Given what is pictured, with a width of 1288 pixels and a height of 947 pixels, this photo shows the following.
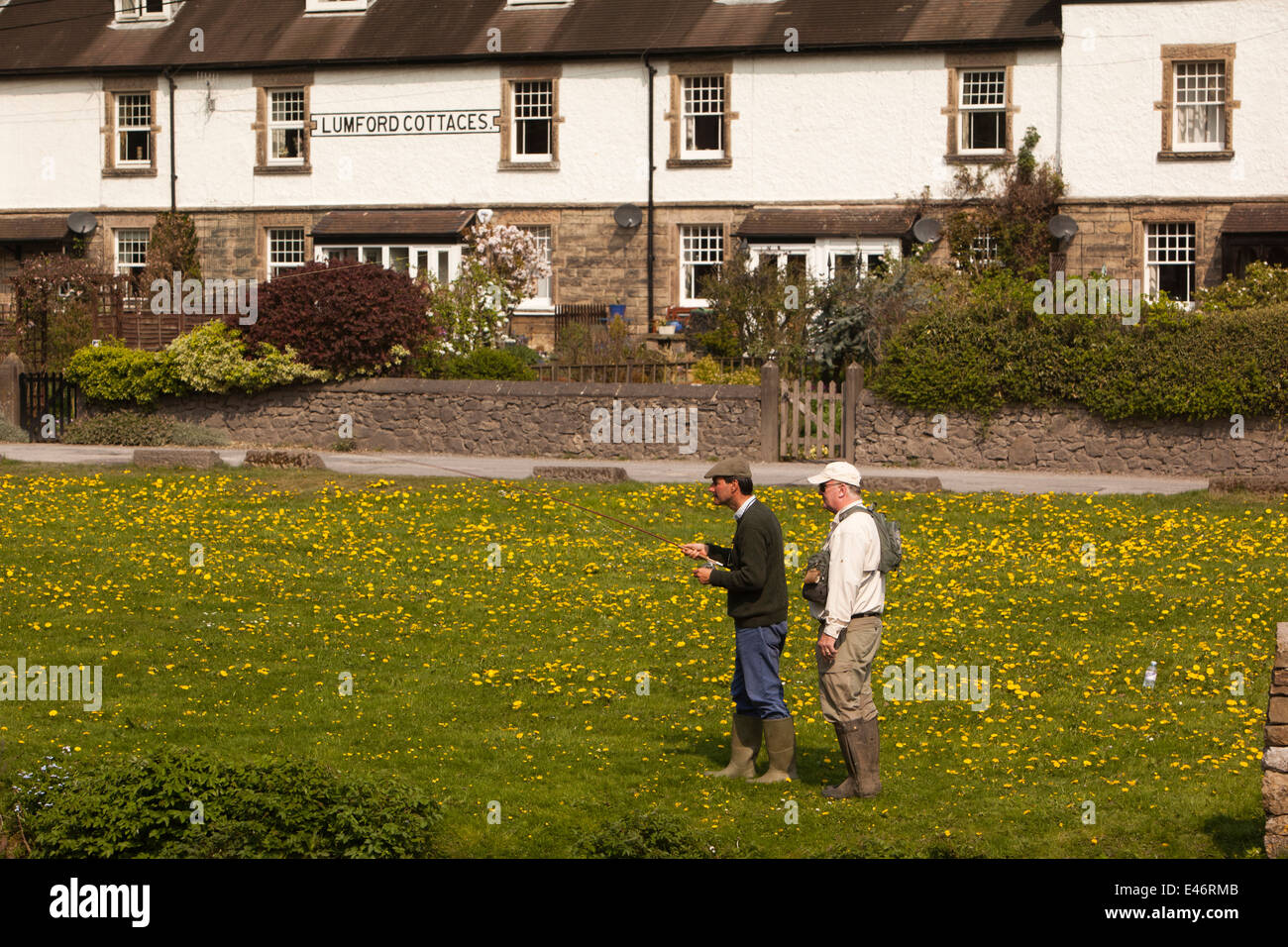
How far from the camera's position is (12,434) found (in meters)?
28.4

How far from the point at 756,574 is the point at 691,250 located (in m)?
29.0

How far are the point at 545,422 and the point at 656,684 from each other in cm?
1421

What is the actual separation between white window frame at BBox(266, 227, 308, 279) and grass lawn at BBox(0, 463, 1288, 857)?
20052 mm

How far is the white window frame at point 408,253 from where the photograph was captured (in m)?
39.2

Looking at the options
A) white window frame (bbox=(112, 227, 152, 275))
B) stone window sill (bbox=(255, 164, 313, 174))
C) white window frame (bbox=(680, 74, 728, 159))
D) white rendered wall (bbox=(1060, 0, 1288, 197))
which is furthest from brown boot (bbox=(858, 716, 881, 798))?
white window frame (bbox=(112, 227, 152, 275))

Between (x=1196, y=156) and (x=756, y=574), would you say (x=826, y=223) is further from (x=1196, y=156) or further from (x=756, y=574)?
(x=756, y=574)

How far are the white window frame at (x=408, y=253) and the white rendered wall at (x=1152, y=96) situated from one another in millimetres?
14044

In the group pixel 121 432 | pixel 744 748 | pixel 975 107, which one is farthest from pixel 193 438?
pixel 744 748

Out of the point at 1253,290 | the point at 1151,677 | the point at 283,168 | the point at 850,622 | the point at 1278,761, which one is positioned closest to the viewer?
the point at 1278,761

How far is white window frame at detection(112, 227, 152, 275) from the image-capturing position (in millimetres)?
42125

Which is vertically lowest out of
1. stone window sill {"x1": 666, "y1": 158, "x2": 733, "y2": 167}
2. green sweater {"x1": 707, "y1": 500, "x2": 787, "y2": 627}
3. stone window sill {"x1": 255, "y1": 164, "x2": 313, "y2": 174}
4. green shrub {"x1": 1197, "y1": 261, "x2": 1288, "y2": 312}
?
green sweater {"x1": 707, "y1": 500, "x2": 787, "y2": 627}

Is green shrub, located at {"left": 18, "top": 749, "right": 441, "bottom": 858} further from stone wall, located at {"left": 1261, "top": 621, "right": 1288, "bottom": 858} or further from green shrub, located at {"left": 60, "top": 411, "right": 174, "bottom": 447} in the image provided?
green shrub, located at {"left": 60, "top": 411, "right": 174, "bottom": 447}
